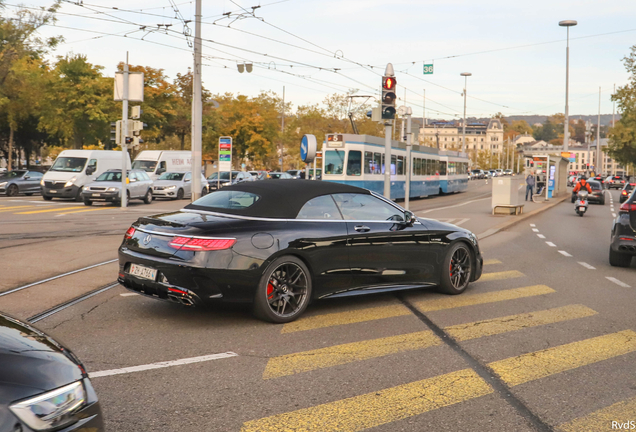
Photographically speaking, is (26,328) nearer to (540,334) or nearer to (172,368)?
(172,368)

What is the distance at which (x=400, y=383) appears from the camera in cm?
461

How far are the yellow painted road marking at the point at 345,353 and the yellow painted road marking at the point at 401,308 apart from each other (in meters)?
0.73

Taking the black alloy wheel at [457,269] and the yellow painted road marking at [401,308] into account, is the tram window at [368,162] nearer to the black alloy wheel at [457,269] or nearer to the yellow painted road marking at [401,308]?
the yellow painted road marking at [401,308]

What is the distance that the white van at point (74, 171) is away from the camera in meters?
28.5

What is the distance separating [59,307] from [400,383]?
4.11 metres

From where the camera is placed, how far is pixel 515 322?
262 inches

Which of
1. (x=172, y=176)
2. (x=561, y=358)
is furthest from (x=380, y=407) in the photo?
(x=172, y=176)

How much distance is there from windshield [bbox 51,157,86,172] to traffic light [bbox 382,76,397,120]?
18.6 m

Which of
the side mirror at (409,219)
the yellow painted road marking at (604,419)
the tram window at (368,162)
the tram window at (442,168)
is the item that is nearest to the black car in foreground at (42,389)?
the yellow painted road marking at (604,419)

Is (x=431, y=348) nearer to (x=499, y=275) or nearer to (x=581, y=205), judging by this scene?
(x=499, y=275)

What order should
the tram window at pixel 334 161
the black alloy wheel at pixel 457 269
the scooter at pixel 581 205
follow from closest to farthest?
the black alloy wheel at pixel 457 269, the scooter at pixel 581 205, the tram window at pixel 334 161

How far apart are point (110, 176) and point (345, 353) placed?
24.0 meters

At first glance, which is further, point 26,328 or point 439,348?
point 439,348

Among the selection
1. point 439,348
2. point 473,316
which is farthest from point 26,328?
point 473,316
